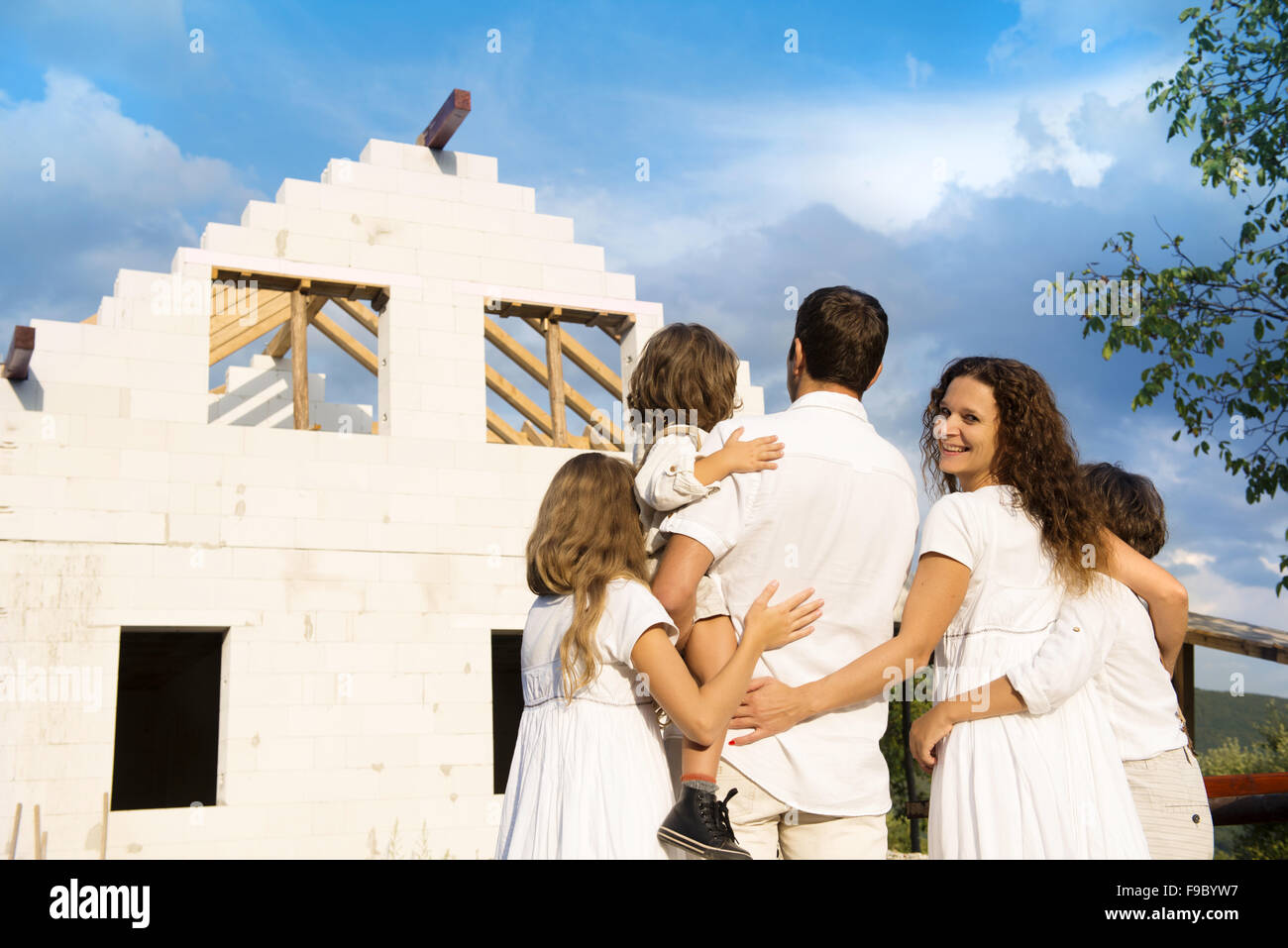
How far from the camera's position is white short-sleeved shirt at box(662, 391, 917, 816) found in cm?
253

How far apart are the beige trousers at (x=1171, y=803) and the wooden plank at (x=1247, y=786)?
1.19 m

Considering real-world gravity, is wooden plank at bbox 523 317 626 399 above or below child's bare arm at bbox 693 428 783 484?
above

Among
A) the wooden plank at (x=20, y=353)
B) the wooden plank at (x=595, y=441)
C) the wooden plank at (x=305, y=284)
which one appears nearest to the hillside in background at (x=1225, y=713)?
the wooden plank at (x=595, y=441)

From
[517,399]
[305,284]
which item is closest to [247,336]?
[305,284]

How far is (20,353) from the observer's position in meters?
9.88

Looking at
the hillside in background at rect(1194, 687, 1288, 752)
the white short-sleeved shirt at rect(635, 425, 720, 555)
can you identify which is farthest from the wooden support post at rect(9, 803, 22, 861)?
the hillside in background at rect(1194, 687, 1288, 752)

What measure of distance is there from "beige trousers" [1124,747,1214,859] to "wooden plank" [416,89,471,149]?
1044cm

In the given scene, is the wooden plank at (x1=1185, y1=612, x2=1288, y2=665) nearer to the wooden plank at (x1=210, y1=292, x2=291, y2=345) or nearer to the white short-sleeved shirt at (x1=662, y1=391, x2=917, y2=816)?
the white short-sleeved shirt at (x1=662, y1=391, x2=917, y2=816)

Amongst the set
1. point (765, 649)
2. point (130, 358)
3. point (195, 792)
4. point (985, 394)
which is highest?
point (130, 358)

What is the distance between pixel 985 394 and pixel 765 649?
919 mm
